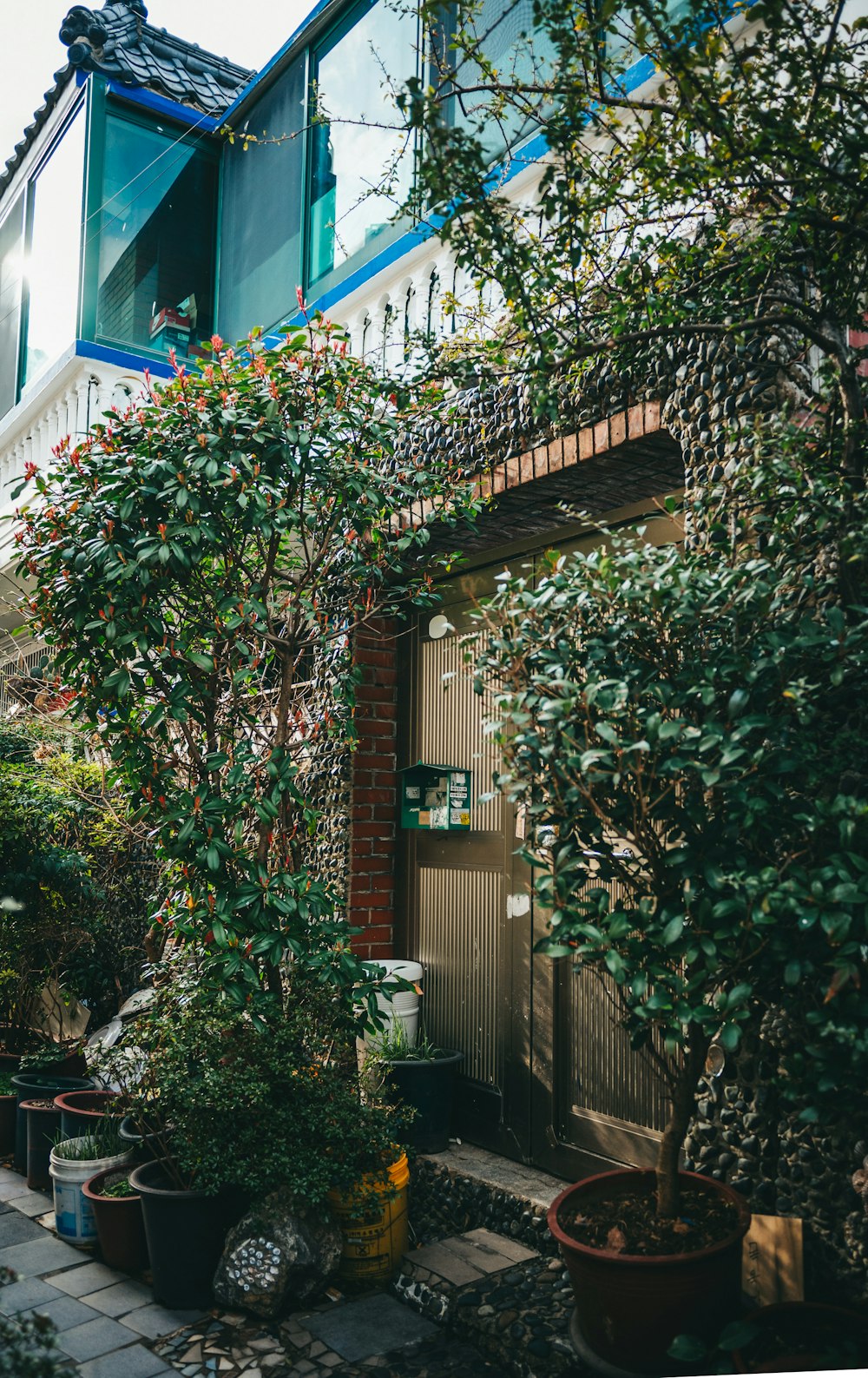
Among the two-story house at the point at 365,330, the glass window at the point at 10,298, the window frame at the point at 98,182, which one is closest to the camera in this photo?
the two-story house at the point at 365,330

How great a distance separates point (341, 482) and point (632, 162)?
1.69 m

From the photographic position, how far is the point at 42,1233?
4.36m

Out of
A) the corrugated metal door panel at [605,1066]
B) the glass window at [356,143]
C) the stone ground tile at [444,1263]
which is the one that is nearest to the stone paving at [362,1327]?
the stone ground tile at [444,1263]

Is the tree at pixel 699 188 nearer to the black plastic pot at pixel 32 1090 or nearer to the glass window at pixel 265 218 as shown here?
the glass window at pixel 265 218

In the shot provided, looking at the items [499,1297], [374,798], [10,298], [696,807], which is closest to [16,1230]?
[499,1297]

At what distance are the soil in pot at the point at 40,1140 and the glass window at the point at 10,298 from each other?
563 centimetres

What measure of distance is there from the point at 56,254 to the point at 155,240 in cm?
73

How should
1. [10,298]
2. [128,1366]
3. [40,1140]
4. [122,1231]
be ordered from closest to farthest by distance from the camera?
[128,1366], [122,1231], [40,1140], [10,298]

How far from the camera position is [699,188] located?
2.59 metres

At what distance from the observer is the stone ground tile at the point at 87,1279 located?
379 centimetres

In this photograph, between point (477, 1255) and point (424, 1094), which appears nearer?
point (477, 1255)

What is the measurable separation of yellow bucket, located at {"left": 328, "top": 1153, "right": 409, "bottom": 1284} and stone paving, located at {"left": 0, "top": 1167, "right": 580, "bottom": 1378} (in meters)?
0.07

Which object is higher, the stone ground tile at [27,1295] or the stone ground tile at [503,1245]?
the stone ground tile at [503,1245]

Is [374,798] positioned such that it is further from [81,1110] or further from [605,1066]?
[81,1110]
